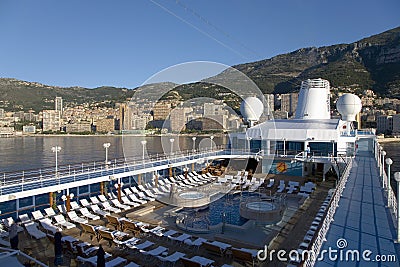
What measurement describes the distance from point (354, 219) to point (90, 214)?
23.1 ft

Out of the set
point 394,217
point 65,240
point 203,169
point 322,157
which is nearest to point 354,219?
point 394,217

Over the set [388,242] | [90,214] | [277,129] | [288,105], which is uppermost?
[288,105]

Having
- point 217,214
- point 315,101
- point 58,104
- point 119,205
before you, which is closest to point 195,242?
point 217,214

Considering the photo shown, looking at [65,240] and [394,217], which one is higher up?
[394,217]

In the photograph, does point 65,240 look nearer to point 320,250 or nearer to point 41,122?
point 320,250

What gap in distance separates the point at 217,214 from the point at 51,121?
84323mm

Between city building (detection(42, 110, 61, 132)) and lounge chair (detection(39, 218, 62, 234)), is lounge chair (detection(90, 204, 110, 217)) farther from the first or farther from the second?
city building (detection(42, 110, 61, 132))

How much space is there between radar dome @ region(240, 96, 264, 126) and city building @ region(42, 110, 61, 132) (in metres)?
74.5

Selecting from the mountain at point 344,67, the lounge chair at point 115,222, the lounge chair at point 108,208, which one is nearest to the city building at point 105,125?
the mountain at point 344,67

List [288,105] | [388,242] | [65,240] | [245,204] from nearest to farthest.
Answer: [388,242] < [65,240] < [245,204] < [288,105]

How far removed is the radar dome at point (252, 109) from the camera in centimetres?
1970

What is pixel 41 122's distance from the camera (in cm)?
8162

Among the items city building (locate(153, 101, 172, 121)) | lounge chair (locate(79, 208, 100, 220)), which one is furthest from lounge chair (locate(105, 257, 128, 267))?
city building (locate(153, 101, 172, 121))

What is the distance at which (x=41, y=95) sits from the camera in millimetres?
89125
